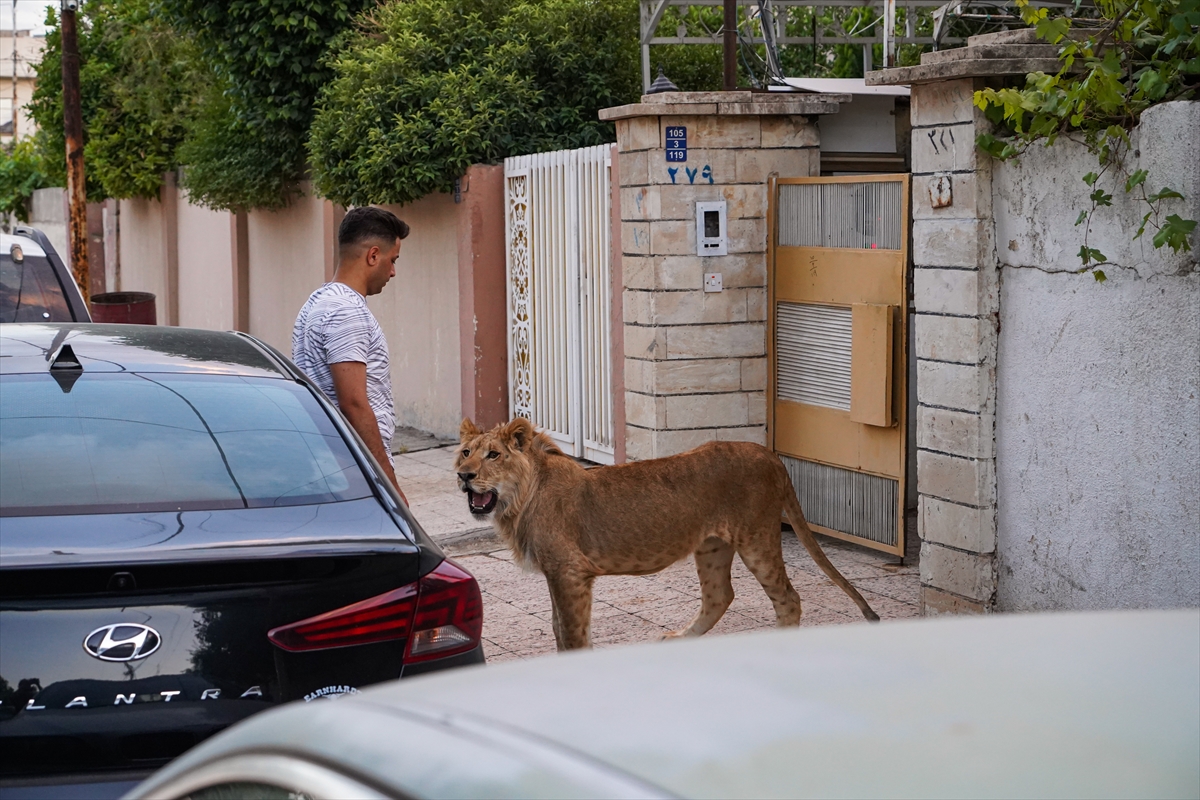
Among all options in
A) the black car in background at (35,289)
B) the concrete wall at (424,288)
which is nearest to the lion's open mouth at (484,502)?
the black car in background at (35,289)

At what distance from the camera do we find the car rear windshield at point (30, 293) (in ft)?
25.2

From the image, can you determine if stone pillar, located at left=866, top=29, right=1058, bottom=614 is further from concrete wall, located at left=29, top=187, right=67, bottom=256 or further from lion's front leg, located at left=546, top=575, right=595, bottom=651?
concrete wall, located at left=29, top=187, right=67, bottom=256

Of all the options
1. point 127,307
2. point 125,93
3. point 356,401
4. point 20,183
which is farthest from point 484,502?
point 20,183

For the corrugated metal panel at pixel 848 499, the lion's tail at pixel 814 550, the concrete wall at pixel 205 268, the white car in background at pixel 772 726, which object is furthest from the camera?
the concrete wall at pixel 205 268

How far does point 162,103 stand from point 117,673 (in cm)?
1998

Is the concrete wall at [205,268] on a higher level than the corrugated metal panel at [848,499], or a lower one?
higher

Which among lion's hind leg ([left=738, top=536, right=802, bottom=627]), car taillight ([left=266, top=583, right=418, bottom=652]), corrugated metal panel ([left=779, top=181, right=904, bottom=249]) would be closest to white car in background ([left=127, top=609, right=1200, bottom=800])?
car taillight ([left=266, top=583, right=418, bottom=652])

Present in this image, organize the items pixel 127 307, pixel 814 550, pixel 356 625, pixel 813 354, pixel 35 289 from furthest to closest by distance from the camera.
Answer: pixel 127 307 → pixel 813 354 → pixel 35 289 → pixel 814 550 → pixel 356 625

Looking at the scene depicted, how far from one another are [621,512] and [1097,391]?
2.12 m

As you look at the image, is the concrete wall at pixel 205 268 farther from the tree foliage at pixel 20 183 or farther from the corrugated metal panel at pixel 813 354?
the corrugated metal panel at pixel 813 354

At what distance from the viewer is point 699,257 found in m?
8.88

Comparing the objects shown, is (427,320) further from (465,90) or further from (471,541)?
(471,541)

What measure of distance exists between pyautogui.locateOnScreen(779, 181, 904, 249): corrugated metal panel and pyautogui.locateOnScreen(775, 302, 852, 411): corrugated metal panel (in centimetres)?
43

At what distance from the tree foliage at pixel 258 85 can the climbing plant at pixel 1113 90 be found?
10.4 m
